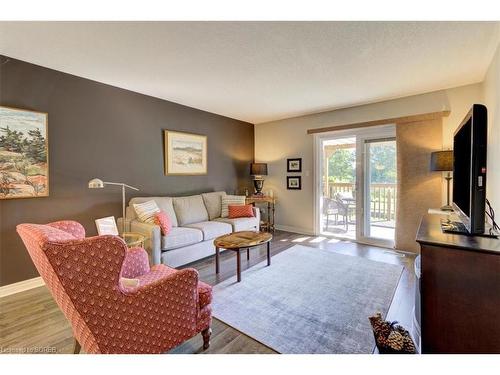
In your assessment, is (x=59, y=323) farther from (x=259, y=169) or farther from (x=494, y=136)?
(x=494, y=136)

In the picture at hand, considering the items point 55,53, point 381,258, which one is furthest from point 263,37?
point 381,258

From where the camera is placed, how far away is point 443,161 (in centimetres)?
295

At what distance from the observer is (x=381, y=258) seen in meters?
3.40

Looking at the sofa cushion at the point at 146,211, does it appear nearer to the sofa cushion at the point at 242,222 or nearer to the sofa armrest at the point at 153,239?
the sofa armrest at the point at 153,239

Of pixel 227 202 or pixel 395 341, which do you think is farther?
pixel 227 202

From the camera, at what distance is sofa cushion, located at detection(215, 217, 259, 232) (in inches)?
150

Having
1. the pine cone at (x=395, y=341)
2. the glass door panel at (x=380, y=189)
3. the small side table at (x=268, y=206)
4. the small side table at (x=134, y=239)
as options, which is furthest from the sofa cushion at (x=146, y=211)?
the glass door panel at (x=380, y=189)

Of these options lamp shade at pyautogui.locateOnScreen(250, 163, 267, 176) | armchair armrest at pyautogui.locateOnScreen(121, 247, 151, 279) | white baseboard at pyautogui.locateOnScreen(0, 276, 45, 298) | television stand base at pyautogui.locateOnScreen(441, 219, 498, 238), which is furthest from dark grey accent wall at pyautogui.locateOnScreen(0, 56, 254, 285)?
television stand base at pyautogui.locateOnScreen(441, 219, 498, 238)

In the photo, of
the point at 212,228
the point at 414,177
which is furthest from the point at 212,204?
the point at 414,177

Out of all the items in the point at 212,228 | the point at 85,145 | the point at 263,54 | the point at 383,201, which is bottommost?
the point at 212,228

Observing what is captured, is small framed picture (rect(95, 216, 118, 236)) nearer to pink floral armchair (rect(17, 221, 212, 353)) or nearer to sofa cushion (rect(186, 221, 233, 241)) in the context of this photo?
sofa cushion (rect(186, 221, 233, 241))

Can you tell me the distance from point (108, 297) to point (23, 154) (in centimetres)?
231
